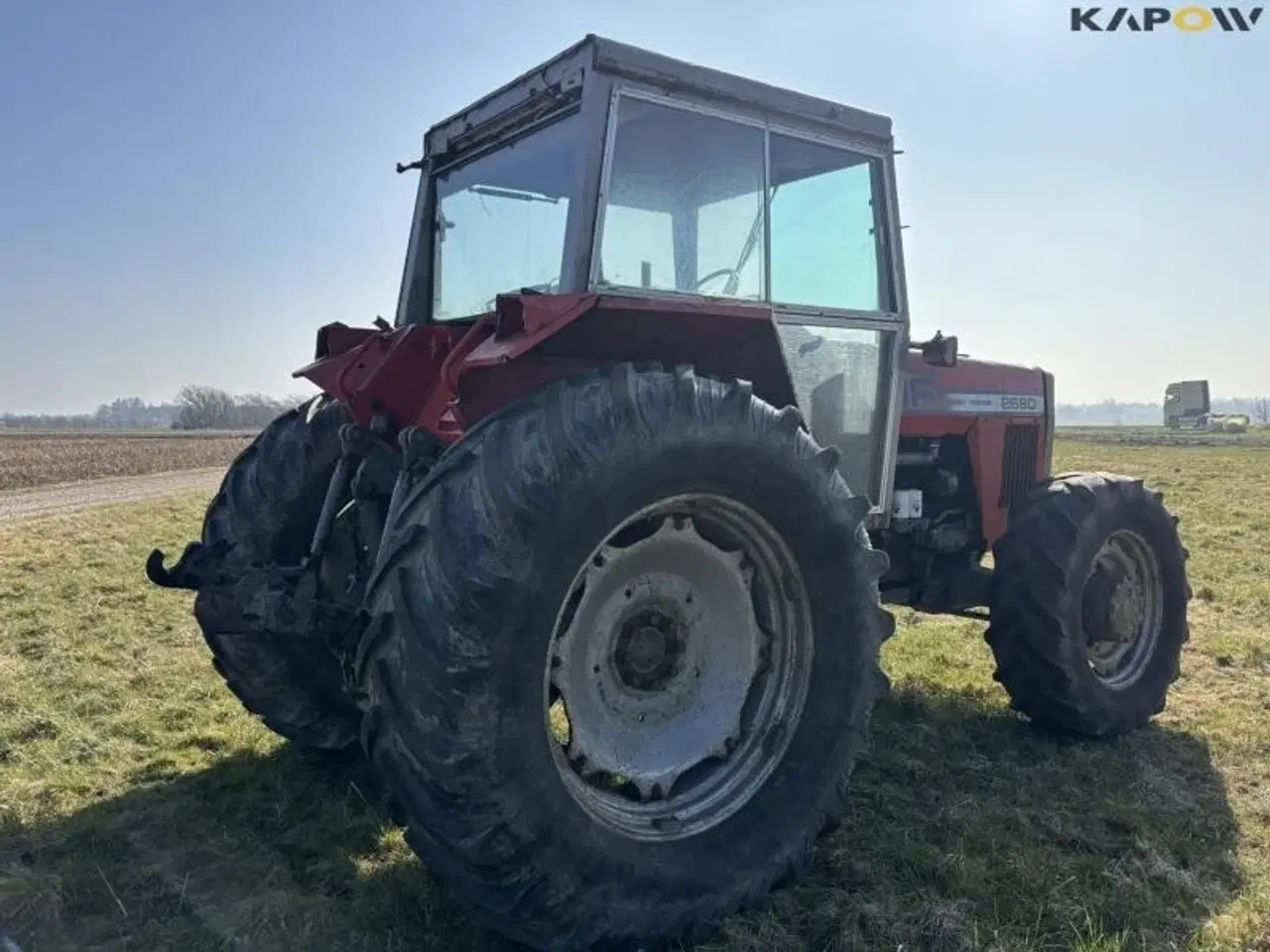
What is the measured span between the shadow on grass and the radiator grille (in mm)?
1603

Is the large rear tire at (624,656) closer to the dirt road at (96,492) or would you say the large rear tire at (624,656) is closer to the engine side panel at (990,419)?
the engine side panel at (990,419)

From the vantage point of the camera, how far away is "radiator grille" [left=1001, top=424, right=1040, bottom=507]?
5250 millimetres

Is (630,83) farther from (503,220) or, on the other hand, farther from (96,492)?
(96,492)

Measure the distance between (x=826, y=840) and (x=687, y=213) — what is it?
2.25 metres

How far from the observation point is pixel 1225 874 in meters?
3.07

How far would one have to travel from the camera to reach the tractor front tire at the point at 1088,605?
167 inches

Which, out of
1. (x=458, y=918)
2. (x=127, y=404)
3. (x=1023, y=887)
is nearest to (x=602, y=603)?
(x=458, y=918)

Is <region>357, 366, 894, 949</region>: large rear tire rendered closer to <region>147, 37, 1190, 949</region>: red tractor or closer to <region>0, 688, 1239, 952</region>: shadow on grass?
<region>147, 37, 1190, 949</region>: red tractor

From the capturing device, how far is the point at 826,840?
3266 mm

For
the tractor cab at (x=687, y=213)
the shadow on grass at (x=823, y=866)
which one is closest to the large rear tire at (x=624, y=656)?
the shadow on grass at (x=823, y=866)

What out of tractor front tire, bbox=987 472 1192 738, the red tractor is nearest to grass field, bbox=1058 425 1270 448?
tractor front tire, bbox=987 472 1192 738

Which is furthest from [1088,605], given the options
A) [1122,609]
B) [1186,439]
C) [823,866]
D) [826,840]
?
[1186,439]

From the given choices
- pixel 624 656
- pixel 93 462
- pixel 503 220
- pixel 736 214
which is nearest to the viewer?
pixel 624 656

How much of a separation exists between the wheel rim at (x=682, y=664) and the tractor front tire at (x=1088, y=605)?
1.73 meters
